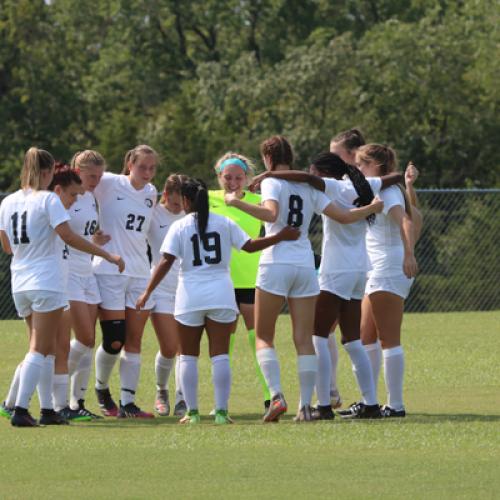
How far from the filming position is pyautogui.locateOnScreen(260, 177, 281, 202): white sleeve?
9.62 meters

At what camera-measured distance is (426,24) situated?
125ft

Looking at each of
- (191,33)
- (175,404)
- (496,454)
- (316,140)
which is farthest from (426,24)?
(496,454)

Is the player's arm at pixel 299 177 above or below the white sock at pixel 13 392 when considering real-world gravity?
above

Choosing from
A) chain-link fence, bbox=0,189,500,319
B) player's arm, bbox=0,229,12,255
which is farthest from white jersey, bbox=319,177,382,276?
chain-link fence, bbox=0,189,500,319

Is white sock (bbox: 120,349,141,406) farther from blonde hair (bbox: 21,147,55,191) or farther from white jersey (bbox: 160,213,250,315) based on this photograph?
blonde hair (bbox: 21,147,55,191)

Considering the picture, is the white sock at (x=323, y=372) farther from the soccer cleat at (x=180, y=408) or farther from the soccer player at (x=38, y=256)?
the soccer player at (x=38, y=256)

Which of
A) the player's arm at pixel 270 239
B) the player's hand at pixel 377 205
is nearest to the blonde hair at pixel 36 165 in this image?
the player's arm at pixel 270 239

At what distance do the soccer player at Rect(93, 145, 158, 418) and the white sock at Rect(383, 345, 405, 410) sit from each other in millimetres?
1852

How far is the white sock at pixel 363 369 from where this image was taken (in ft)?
32.9

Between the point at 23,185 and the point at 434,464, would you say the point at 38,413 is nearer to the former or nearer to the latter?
the point at 23,185

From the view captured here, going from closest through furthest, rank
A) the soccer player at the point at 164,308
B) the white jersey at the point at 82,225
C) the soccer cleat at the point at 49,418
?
the soccer cleat at the point at 49,418 → the white jersey at the point at 82,225 → the soccer player at the point at 164,308

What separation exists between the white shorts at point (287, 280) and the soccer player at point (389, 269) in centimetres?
59

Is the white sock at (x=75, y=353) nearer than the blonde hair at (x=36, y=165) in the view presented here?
No

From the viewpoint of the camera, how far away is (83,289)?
10555mm
